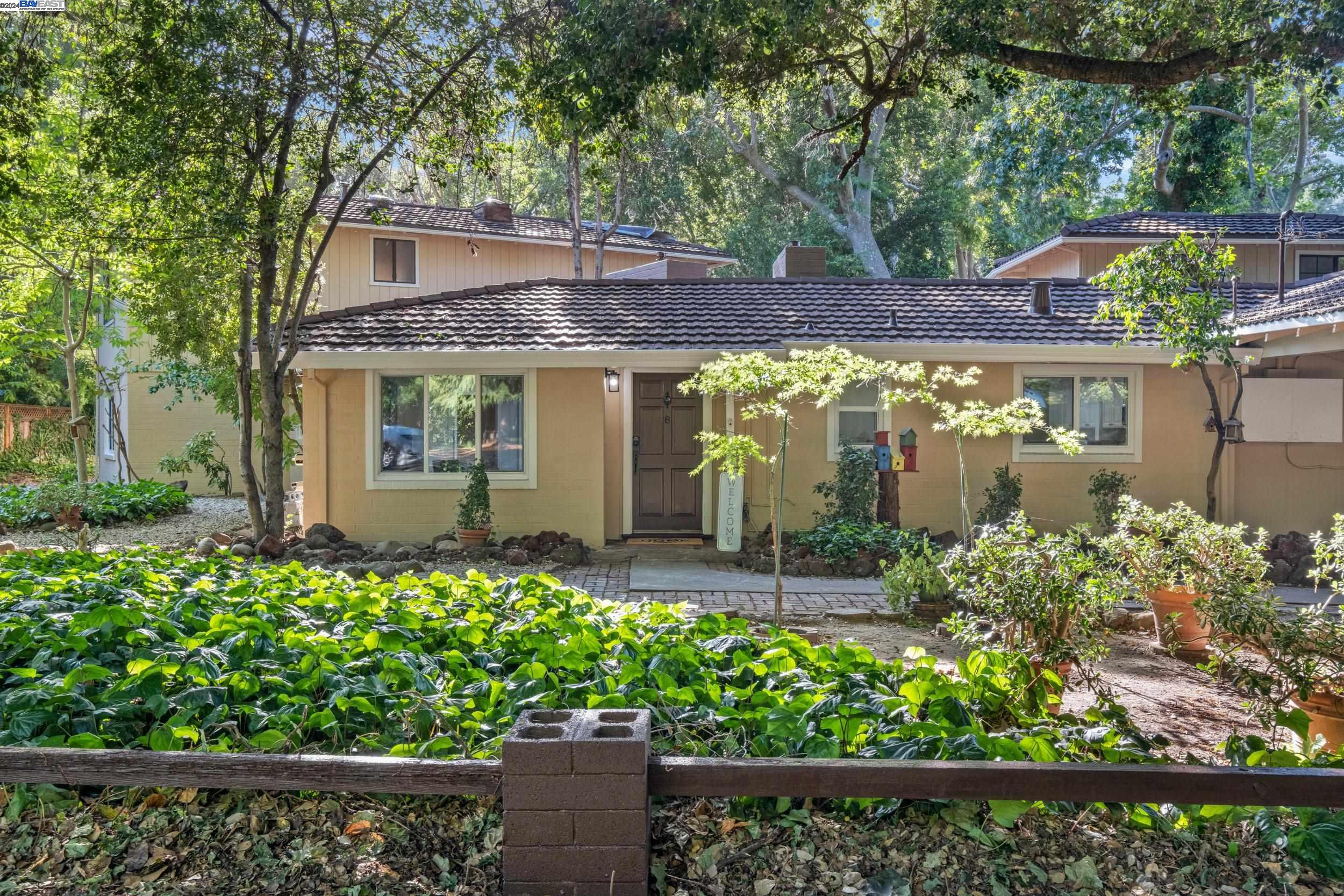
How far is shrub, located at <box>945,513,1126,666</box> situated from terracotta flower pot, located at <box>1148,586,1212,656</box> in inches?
88.1

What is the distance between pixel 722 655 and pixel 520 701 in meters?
1.01

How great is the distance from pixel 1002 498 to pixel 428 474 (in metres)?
7.19

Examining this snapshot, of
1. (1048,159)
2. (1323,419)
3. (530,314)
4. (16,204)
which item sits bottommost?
(1323,419)

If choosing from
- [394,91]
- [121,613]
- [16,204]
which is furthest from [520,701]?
[16,204]

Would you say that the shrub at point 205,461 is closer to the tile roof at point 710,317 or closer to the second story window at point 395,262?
the second story window at point 395,262

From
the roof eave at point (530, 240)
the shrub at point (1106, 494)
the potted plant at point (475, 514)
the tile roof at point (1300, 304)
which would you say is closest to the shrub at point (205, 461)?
the roof eave at point (530, 240)

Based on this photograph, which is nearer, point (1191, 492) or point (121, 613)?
point (121, 613)

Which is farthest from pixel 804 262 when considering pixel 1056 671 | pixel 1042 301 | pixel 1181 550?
pixel 1056 671

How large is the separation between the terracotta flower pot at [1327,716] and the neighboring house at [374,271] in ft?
48.9

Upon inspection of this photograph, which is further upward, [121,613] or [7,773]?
[121,613]

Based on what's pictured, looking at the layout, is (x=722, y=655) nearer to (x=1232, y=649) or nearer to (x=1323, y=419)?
(x=1232, y=649)

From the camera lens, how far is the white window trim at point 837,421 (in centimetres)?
1266

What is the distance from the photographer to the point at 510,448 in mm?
12719

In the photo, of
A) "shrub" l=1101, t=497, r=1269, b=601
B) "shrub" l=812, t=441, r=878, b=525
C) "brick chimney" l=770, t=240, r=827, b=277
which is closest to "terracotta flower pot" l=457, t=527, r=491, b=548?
"shrub" l=812, t=441, r=878, b=525
